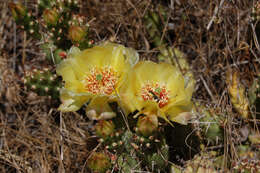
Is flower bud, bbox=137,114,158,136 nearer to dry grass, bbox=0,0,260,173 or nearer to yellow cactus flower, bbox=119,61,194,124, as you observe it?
yellow cactus flower, bbox=119,61,194,124

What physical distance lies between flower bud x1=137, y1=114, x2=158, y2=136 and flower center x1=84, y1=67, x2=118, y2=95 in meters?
0.21

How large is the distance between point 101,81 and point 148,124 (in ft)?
1.01

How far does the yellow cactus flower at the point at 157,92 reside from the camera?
3.91 ft

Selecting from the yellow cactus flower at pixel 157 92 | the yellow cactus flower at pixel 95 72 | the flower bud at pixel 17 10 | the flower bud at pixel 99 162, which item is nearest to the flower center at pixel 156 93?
the yellow cactus flower at pixel 157 92

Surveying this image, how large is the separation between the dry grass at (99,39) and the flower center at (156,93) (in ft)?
1.22

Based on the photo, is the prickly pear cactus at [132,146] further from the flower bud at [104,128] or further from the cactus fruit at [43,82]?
the cactus fruit at [43,82]

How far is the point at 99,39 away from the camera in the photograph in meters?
1.85

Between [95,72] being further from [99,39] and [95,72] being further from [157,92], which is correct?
[99,39]

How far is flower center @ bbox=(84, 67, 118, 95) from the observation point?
4.26 feet

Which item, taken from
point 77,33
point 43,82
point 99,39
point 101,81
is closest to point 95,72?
point 101,81

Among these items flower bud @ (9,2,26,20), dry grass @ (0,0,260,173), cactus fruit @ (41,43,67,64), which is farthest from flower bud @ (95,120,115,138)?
flower bud @ (9,2,26,20)

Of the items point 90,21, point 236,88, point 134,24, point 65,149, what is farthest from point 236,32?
point 65,149

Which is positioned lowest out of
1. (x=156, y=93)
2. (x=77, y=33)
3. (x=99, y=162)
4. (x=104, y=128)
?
(x=99, y=162)

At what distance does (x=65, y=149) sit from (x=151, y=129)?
0.69 m
